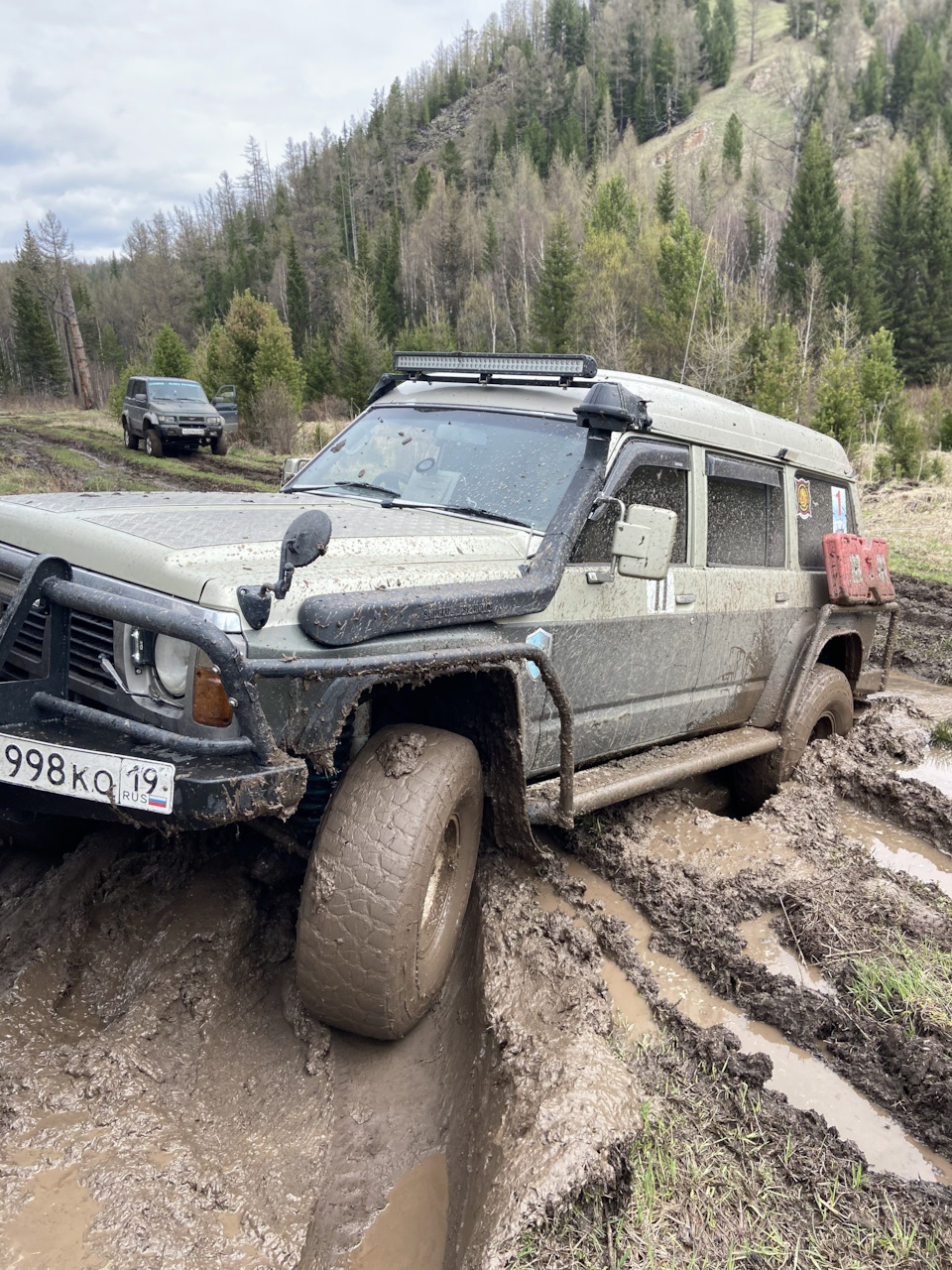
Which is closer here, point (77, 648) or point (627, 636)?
point (77, 648)

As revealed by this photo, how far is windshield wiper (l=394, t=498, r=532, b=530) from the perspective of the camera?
11.5 feet

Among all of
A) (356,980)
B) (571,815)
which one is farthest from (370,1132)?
(571,815)

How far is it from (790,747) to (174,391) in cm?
2197

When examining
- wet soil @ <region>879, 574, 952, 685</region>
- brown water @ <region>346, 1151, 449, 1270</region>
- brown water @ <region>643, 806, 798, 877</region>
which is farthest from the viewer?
wet soil @ <region>879, 574, 952, 685</region>

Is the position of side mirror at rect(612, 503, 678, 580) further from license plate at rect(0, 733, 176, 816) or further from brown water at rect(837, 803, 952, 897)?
brown water at rect(837, 803, 952, 897)

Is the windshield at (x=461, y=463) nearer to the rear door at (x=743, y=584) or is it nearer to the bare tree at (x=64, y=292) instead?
the rear door at (x=743, y=584)

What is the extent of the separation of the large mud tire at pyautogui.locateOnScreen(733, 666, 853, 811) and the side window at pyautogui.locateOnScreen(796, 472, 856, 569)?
0.70 meters

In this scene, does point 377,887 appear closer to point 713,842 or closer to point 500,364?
point 713,842

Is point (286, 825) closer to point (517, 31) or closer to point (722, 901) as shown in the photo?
point (722, 901)

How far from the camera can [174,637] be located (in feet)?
7.62

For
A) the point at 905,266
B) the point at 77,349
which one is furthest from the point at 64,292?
the point at 905,266

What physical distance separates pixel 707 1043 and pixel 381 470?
2.63 m

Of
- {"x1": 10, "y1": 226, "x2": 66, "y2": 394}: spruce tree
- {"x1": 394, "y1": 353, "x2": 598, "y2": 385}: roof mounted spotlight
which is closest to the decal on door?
{"x1": 394, "y1": 353, "x2": 598, "y2": 385}: roof mounted spotlight

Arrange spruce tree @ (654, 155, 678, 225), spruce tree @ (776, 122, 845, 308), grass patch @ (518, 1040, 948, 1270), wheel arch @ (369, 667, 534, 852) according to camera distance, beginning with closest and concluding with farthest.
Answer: grass patch @ (518, 1040, 948, 1270) < wheel arch @ (369, 667, 534, 852) < spruce tree @ (776, 122, 845, 308) < spruce tree @ (654, 155, 678, 225)
